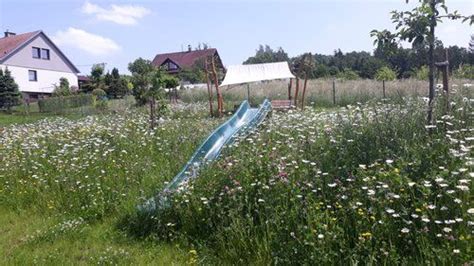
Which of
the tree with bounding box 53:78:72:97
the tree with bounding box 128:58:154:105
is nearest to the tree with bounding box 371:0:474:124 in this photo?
the tree with bounding box 128:58:154:105

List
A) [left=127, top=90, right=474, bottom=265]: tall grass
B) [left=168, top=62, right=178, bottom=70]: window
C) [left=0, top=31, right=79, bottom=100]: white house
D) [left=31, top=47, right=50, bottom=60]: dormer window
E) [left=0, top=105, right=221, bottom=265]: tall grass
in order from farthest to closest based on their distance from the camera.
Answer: [left=168, top=62, right=178, bottom=70]: window, [left=31, top=47, right=50, bottom=60]: dormer window, [left=0, top=31, right=79, bottom=100]: white house, [left=0, top=105, right=221, bottom=265]: tall grass, [left=127, top=90, right=474, bottom=265]: tall grass

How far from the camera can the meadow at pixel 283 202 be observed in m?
3.63

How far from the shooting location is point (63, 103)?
114 feet

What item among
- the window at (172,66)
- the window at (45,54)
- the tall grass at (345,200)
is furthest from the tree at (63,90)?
the tall grass at (345,200)

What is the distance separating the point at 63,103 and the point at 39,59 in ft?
65.0

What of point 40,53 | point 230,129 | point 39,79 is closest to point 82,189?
point 230,129

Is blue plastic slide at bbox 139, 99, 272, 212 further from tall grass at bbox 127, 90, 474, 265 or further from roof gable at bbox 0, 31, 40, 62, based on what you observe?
roof gable at bbox 0, 31, 40, 62

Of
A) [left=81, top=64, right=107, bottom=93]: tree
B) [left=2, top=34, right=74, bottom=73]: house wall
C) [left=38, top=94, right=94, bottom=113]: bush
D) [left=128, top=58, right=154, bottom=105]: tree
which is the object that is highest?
[left=2, top=34, right=74, bottom=73]: house wall

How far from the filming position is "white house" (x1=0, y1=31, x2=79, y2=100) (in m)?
47.5

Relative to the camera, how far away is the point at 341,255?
3.67 meters

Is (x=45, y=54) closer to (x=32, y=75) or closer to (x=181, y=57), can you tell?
(x=32, y=75)

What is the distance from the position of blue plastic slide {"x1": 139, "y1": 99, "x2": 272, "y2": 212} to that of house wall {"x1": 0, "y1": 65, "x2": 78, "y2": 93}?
41.7m

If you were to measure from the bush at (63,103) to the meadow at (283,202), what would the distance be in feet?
92.8

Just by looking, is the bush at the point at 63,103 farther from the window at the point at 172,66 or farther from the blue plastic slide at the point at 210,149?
the window at the point at 172,66
